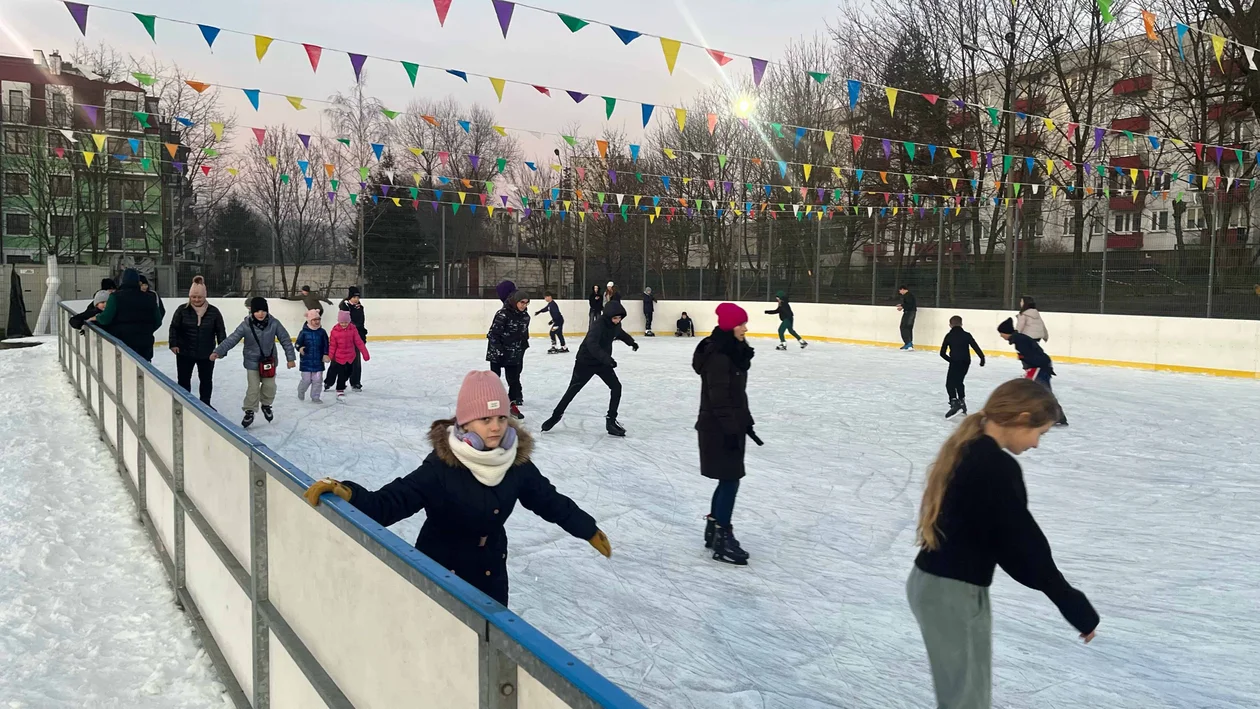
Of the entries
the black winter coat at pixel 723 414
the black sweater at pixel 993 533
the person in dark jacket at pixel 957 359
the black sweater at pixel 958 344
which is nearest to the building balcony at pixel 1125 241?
the person in dark jacket at pixel 957 359

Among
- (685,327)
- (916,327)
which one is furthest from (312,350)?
(685,327)

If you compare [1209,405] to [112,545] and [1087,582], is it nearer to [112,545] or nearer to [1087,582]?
[1087,582]

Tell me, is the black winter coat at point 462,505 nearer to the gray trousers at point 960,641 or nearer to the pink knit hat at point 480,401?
the pink knit hat at point 480,401

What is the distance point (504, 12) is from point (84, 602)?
6.11 meters

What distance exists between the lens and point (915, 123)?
26391 mm

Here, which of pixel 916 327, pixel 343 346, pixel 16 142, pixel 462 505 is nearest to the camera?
pixel 462 505

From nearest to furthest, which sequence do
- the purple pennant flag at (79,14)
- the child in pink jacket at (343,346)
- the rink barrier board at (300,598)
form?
the rink barrier board at (300,598) < the purple pennant flag at (79,14) < the child in pink jacket at (343,346)

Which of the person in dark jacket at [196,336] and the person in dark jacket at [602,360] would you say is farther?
the person in dark jacket at [602,360]

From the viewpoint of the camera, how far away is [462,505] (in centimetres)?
234

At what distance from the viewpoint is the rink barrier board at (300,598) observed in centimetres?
122

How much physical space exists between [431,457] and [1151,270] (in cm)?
1597

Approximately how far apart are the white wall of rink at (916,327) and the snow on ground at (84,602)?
1336 cm

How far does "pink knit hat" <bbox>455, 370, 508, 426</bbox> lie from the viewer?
2365 mm

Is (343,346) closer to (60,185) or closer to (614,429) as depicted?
(614,429)
